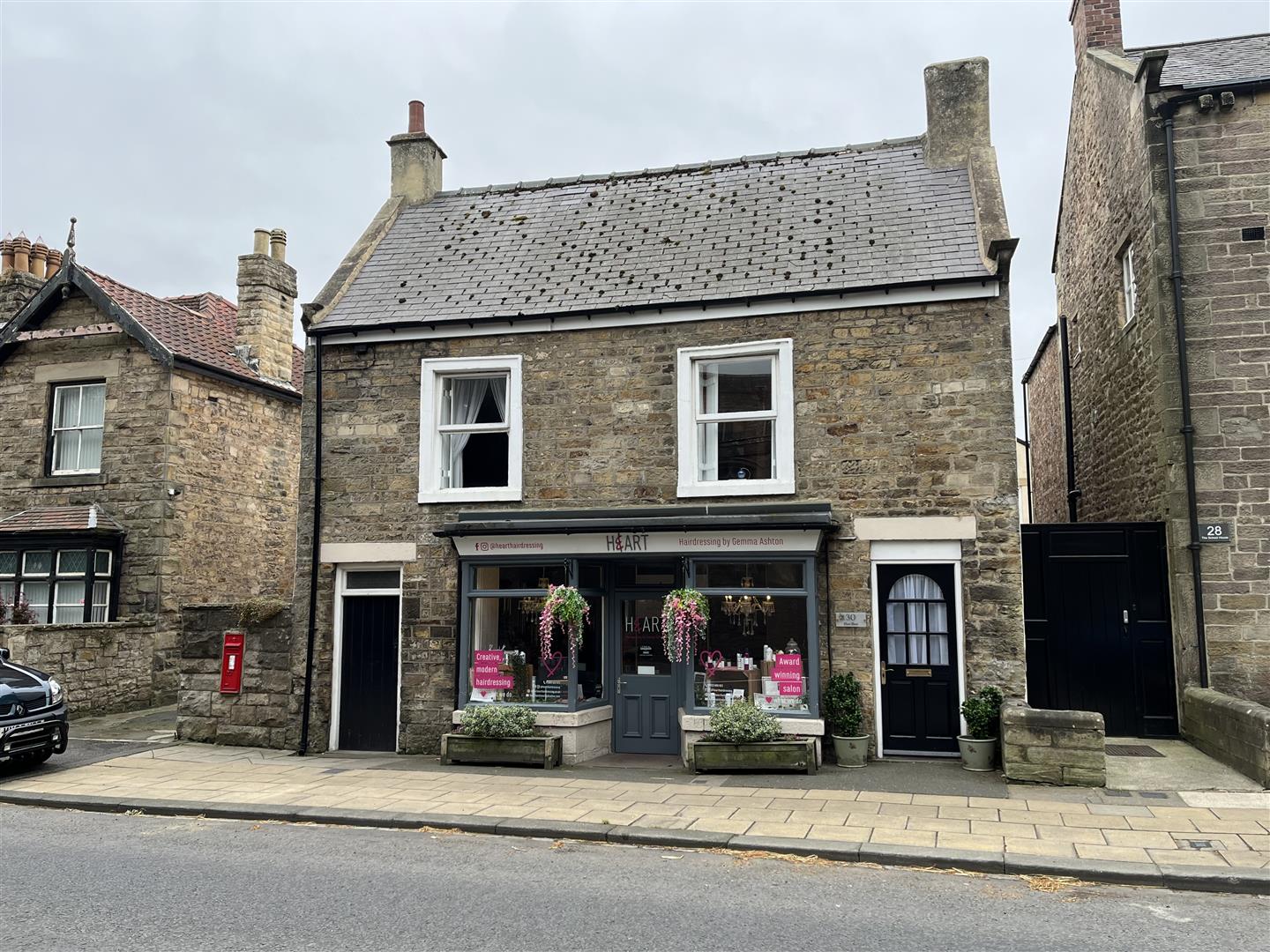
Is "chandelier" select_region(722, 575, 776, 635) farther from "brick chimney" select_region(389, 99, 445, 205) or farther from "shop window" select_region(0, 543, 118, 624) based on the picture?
"shop window" select_region(0, 543, 118, 624)

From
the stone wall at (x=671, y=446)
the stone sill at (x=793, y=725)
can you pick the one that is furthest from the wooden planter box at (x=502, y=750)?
the stone sill at (x=793, y=725)

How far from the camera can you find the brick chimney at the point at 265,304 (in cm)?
2056

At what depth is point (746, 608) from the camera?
493 inches

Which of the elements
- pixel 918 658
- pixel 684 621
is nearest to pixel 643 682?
pixel 684 621

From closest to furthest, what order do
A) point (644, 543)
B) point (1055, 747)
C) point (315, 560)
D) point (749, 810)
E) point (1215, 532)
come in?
point (749, 810) → point (1055, 747) → point (1215, 532) → point (644, 543) → point (315, 560)

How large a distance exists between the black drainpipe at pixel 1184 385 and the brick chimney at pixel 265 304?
54.4 feet

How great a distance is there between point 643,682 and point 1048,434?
42.6ft

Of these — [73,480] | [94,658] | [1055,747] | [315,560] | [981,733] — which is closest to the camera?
[1055,747]

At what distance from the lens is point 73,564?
17.9m

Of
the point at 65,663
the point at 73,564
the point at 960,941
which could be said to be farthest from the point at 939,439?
the point at 73,564

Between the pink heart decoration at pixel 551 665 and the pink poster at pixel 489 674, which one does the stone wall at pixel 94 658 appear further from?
the pink heart decoration at pixel 551 665

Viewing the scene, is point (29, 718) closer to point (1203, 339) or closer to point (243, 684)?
point (243, 684)

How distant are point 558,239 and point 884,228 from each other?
16.5ft

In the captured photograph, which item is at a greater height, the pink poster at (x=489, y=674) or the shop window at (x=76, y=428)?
the shop window at (x=76, y=428)
